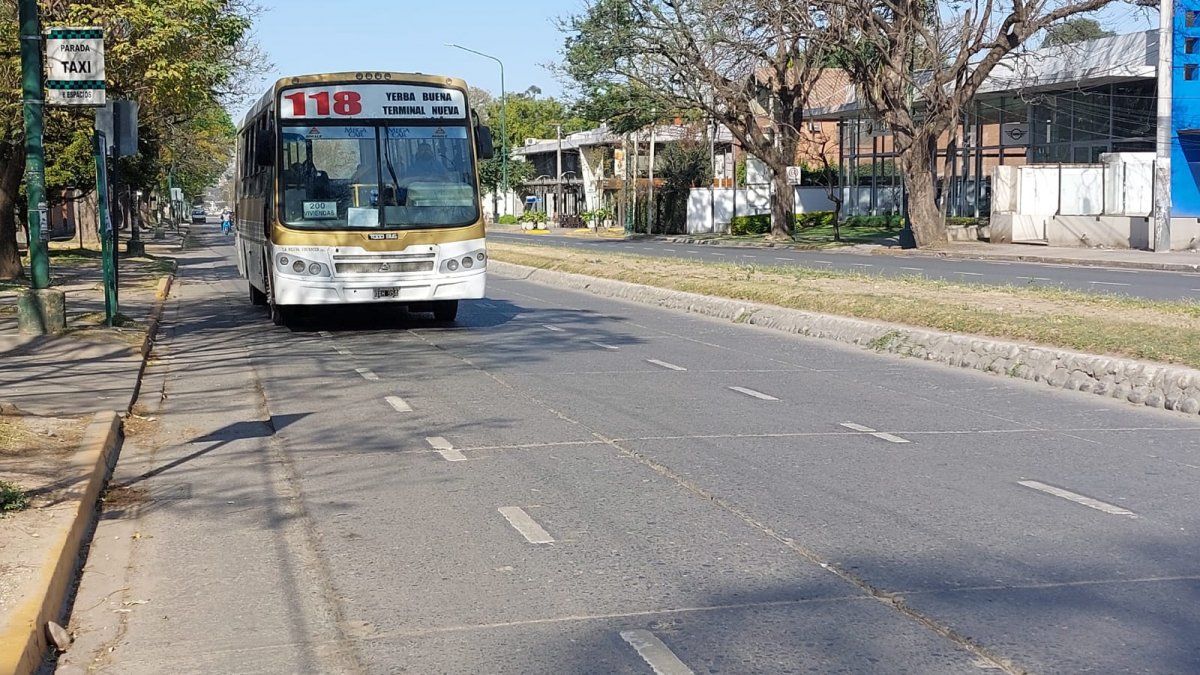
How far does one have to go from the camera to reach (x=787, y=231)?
53.0m

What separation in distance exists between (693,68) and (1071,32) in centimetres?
1228

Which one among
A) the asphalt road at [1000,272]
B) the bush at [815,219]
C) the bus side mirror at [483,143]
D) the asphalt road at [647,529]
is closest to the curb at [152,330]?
the asphalt road at [647,529]

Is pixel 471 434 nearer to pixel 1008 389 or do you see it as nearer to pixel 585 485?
pixel 585 485

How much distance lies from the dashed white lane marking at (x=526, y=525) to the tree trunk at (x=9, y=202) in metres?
21.4

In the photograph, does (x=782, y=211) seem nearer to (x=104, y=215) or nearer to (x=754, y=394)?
(x=104, y=215)

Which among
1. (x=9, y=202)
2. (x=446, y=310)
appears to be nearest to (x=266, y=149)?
(x=446, y=310)

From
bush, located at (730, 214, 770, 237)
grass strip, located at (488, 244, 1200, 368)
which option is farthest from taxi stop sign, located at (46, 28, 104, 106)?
bush, located at (730, 214, 770, 237)

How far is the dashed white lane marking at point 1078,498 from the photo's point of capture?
743 cm

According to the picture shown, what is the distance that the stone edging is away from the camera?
11.4 meters

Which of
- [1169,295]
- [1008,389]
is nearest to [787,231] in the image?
[1169,295]

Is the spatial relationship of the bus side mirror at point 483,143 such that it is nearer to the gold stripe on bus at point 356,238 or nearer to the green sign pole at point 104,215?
the gold stripe on bus at point 356,238

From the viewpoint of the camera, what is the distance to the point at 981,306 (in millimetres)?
17422

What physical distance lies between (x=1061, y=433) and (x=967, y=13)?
2923 centimetres

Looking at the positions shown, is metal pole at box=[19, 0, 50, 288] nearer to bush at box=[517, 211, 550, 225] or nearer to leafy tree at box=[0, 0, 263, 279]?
leafy tree at box=[0, 0, 263, 279]
